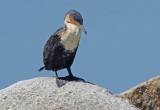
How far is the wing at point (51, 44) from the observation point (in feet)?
44.0

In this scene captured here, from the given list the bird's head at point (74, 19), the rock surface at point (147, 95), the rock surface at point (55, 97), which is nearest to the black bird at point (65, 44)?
the bird's head at point (74, 19)

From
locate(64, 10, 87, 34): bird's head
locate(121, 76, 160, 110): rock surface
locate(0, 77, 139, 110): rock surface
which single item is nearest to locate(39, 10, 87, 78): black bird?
locate(64, 10, 87, 34): bird's head

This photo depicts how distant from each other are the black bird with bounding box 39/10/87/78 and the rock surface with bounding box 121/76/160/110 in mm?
2051

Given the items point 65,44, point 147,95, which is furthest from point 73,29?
point 147,95

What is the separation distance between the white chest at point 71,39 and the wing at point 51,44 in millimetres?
152

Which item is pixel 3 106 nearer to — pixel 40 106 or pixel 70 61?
pixel 40 106

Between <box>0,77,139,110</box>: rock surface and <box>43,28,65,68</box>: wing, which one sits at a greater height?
<box>43,28,65,68</box>: wing

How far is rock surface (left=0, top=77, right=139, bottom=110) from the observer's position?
1260 centimetres

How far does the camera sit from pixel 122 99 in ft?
44.6

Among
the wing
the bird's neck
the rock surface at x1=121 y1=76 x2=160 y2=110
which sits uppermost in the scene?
the bird's neck

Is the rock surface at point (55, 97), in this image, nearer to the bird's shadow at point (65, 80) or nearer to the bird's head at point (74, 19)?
the bird's shadow at point (65, 80)

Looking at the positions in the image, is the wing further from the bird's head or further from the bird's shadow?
the bird's shadow

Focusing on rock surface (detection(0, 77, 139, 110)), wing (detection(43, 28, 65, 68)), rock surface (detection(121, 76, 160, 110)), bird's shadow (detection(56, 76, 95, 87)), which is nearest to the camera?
rock surface (detection(0, 77, 139, 110))

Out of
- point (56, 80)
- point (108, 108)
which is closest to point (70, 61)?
point (56, 80)
